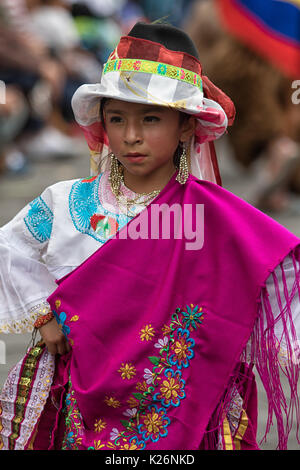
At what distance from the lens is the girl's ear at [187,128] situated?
8.39ft

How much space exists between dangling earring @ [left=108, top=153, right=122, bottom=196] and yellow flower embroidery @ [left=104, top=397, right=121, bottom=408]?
23.3 inches

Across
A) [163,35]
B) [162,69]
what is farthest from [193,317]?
[163,35]

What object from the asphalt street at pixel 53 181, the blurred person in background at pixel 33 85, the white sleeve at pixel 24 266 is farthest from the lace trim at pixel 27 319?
the blurred person in background at pixel 33 85

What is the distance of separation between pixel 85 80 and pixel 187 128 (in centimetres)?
715

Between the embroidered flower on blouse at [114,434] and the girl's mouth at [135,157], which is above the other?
the girl's mouth at [135,157]

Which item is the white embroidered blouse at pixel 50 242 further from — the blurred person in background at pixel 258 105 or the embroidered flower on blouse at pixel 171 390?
the blurred person in background at pixel 258 105

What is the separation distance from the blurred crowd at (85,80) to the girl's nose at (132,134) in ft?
7.85

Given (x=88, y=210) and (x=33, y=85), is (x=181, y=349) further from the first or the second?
(x=33, y=85)

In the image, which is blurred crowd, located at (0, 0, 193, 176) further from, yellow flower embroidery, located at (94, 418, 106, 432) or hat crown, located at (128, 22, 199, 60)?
yellow flower embroidery, located at (94, 418, 106, 432)

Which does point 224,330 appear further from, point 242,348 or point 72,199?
point 72,199

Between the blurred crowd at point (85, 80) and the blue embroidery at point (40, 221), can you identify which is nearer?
the blue embroidery at point (40, 221)

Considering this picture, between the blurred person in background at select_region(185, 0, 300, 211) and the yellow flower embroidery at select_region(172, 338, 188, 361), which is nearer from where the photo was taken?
the yellow flower embroidery at select_region(172, 338, 188, 361)

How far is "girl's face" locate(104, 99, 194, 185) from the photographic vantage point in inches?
96.1

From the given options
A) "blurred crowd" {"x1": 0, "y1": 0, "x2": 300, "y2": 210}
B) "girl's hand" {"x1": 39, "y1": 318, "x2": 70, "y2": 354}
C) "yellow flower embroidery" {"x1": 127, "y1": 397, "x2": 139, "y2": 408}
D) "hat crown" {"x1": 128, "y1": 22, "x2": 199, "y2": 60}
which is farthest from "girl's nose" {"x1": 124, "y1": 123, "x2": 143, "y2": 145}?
"blurred crowd" {"x1": 0, "y1": 0, "x2": 300, "y2": 210}
